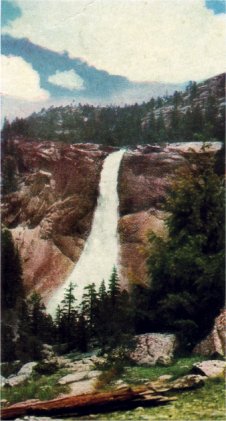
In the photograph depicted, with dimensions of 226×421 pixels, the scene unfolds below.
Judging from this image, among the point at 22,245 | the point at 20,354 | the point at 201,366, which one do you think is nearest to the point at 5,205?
the point at 22,245

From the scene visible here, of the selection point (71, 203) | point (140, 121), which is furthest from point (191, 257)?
point (140, 121)

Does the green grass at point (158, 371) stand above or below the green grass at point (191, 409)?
above

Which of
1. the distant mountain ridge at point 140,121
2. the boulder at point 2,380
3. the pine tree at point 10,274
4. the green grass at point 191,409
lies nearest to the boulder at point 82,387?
the green grass at point 191,409

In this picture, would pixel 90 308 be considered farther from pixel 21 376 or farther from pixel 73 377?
pixel 21 376

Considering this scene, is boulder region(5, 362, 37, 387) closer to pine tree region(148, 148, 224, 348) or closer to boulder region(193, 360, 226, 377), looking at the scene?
pine tree region(148, 148, 224, 348)

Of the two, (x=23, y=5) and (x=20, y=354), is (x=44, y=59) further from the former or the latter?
(x=20, y=354)

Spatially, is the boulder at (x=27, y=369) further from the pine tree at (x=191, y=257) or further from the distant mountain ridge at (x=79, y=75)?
the distant mountain ridge at (x=79, y=75)

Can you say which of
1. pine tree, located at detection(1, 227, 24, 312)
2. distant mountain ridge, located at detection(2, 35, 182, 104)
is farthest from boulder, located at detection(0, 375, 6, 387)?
distant mountain ridge, located at detection(2, 35, 182, 104)
